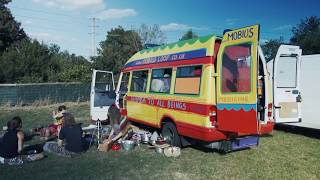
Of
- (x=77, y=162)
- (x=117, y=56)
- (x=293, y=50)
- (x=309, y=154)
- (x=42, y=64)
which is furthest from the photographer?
(x=117, y=56)

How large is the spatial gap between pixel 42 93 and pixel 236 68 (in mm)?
17833

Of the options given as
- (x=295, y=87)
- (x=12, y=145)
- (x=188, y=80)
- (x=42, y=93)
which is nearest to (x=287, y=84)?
(x=295, y=87)

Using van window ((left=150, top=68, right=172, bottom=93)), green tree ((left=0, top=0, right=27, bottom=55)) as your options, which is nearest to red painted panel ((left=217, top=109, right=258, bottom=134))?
van window ((left=150, top=68, right=172, bottom=93))

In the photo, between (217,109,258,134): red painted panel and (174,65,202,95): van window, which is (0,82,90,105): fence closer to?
(174,65,202,95): van window

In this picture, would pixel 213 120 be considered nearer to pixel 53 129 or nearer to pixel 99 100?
pixel 53 129

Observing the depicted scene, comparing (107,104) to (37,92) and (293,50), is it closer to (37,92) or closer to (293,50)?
(293,50)

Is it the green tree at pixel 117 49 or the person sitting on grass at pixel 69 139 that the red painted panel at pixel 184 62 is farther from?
the green tree at pixel 117 49

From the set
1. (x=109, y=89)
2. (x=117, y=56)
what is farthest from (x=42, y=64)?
(x=109, y=89)

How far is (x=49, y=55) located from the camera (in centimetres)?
4003

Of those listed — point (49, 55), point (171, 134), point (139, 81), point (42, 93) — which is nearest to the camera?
point (171, 134)

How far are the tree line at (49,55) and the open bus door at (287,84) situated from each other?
17256 mm

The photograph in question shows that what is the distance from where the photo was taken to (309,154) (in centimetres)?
880

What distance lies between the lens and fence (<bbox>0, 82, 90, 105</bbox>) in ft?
70.7

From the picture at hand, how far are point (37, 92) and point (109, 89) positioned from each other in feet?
32.9
